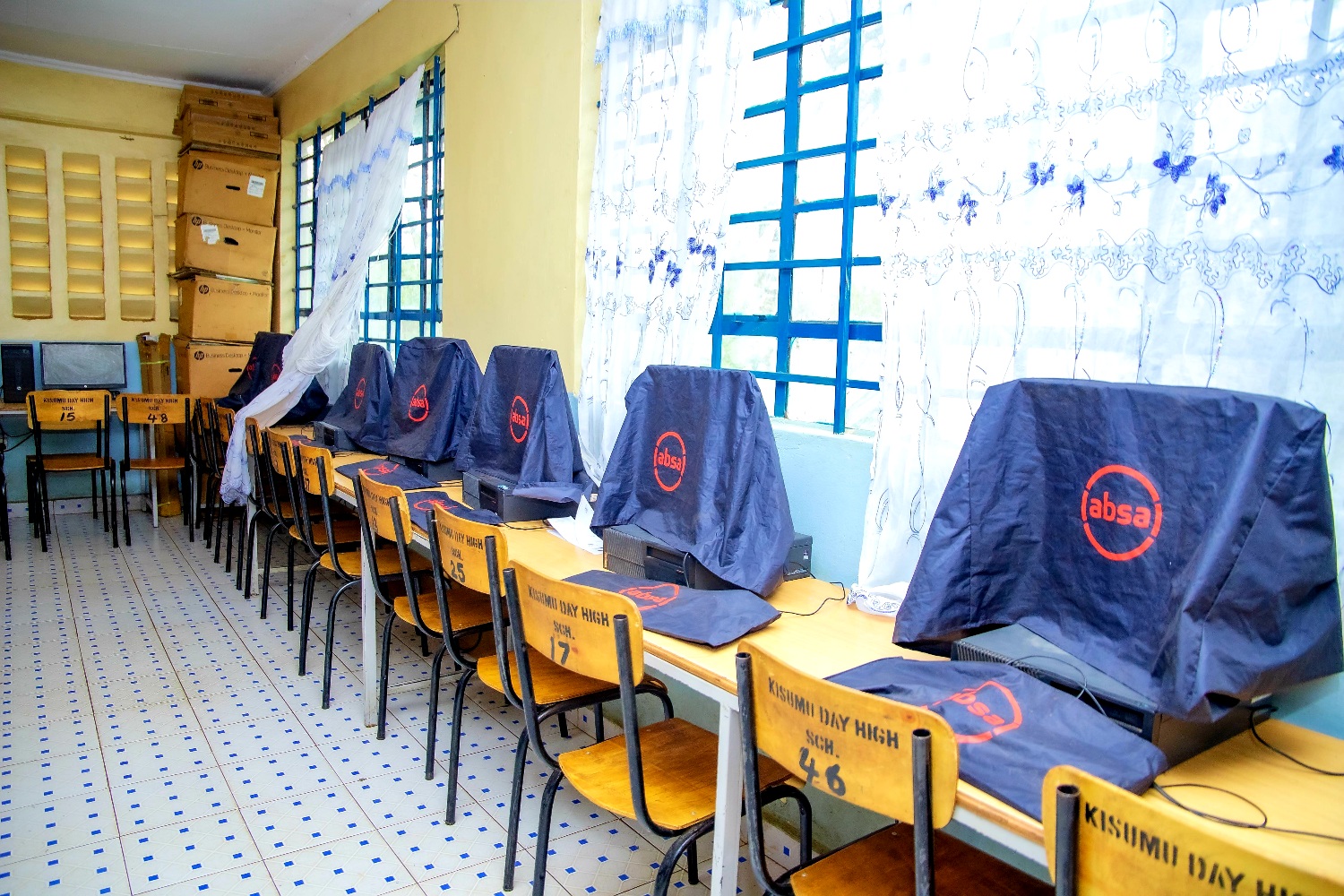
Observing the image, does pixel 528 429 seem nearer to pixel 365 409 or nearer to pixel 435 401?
pixel 435 401

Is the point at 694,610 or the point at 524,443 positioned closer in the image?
the point at 694,610

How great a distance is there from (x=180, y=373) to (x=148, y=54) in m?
2.00

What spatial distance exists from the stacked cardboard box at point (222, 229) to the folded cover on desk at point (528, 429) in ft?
11.9

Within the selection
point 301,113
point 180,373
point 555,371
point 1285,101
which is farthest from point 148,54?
point 1285,101

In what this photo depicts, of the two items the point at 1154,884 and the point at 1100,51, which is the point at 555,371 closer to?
the point at 1100,51

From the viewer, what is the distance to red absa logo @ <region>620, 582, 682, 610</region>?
1.91 metres

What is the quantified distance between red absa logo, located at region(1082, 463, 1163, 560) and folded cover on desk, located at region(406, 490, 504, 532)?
1.60 m

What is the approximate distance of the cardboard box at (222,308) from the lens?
584cm

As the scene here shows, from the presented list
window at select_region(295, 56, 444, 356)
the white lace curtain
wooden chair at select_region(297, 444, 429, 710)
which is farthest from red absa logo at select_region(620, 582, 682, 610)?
the white lace curtain

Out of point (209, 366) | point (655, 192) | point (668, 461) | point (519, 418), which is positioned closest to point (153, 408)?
point (209, 366)

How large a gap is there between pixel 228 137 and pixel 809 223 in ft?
16.2

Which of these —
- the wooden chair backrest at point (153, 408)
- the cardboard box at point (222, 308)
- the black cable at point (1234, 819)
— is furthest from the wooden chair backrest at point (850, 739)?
the cardboard box at point (222, 308)

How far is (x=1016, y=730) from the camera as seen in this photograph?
1256 millimetres

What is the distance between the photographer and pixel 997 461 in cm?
160
